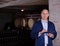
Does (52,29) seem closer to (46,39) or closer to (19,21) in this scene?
(46,39)

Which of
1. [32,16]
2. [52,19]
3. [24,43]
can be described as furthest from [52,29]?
[32,16]

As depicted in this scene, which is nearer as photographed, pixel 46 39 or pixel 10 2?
pixel 46 39

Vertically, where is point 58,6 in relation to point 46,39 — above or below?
above

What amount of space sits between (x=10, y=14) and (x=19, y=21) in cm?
64

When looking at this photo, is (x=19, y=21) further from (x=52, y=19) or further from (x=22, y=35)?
(x=52, y=19)

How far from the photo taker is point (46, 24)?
3.15 m

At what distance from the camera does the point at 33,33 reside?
10.3 ft

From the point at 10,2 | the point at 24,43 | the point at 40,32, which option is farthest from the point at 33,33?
the point at 24,43

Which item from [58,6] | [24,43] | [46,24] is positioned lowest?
[24,43]

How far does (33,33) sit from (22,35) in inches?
166

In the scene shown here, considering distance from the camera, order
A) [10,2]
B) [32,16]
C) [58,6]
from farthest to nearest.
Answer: [32,16] < [10,2] < [58,6]

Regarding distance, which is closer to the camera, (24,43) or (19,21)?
(24,43)

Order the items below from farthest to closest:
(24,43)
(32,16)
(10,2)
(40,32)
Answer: (32,16), (24,43), (10,2), (40,32)

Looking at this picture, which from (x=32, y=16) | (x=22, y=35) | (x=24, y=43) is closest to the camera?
(x=24, y=43)
